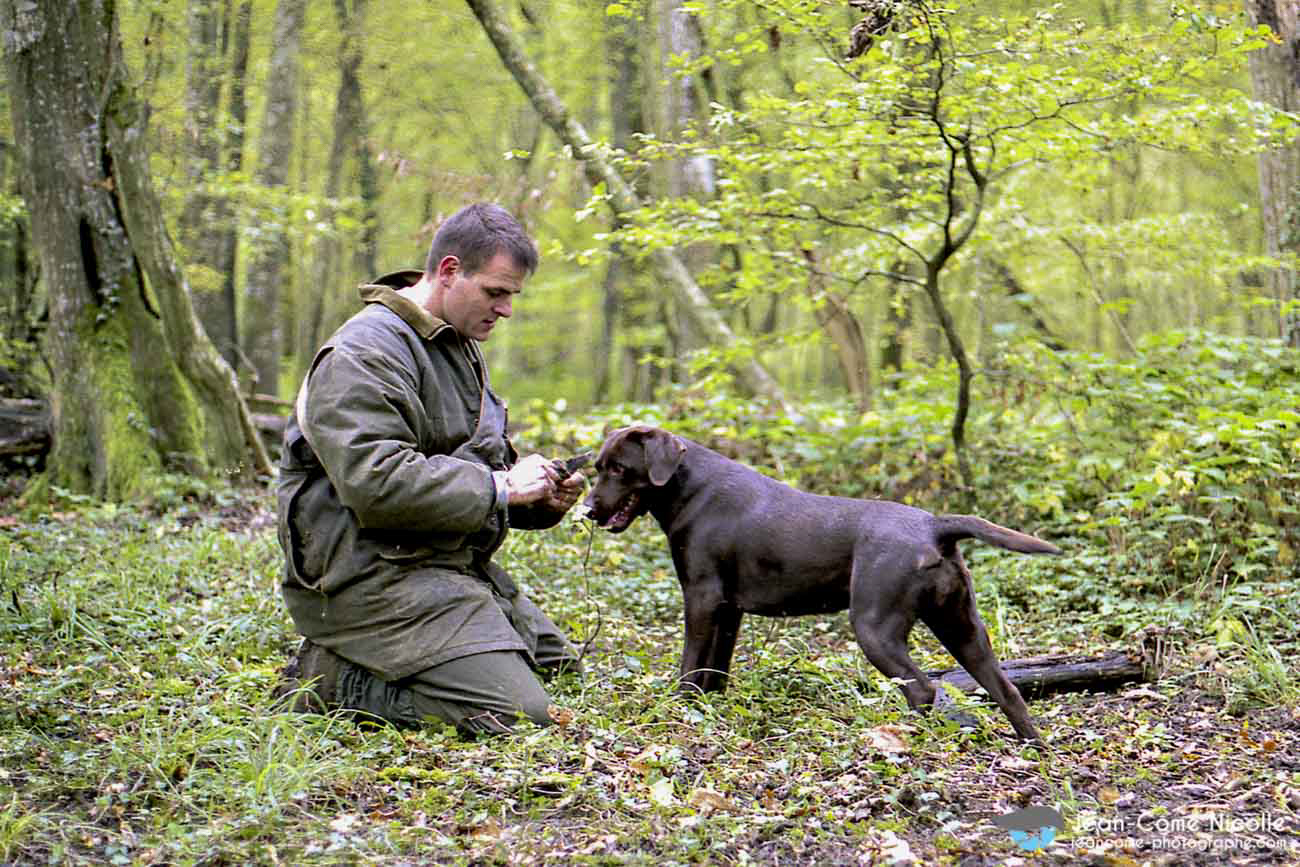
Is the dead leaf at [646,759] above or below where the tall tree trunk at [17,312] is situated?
below

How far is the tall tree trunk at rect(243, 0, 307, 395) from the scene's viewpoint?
15.1 metres

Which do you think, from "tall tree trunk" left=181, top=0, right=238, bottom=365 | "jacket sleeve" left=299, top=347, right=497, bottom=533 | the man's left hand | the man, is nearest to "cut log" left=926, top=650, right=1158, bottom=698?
the man's left hand

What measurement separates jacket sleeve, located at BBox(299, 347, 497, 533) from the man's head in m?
0.44

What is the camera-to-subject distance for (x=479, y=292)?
16.2 ft

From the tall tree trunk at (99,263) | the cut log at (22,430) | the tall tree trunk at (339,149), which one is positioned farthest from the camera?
the tall tree trunk at (339,149)

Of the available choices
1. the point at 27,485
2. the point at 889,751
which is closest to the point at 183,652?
the point at 889,751

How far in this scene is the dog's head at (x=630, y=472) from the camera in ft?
17.0

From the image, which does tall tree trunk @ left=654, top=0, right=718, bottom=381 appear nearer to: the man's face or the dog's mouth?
the dog's mouth

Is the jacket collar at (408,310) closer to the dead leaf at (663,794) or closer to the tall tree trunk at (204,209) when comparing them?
the dead leaf at (663,794)

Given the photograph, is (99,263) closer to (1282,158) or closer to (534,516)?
(534,516)

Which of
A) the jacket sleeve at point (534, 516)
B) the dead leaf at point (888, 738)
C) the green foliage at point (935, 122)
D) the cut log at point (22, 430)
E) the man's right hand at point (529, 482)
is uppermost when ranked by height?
the green foliage at point (935, 122)

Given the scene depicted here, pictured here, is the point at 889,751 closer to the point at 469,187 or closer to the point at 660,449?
the point at 660,449

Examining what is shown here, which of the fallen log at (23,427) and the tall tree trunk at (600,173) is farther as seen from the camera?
the tall tree trunk at (600,173)

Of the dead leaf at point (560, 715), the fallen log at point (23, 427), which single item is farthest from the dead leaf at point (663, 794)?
the fallen log at point (23, 427)
